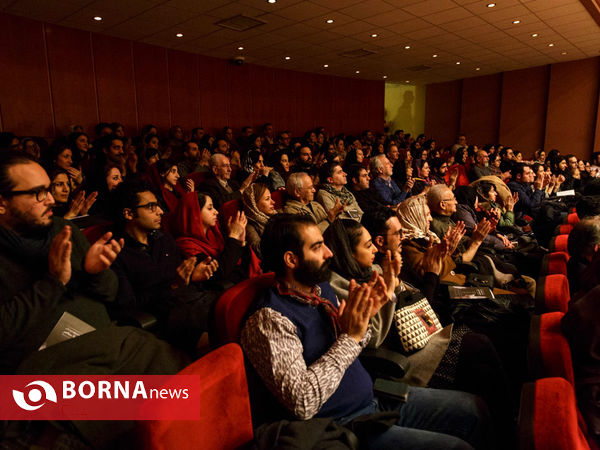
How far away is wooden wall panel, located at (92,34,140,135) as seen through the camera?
21.1 ft

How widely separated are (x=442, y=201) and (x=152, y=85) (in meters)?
5.99

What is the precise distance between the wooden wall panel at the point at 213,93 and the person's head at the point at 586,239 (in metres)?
7.08

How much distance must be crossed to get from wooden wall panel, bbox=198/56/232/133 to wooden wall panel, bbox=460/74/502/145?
733cm

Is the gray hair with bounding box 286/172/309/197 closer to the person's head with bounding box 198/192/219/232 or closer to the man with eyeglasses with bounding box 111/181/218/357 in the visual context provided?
the person's head with bounding box 198/192/219/232

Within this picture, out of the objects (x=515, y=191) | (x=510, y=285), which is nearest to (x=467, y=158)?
(x=515, y=191)

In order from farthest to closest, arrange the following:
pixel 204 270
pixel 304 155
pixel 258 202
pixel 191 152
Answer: pixel 191 152 < pixel 304 155 < pixel 258 202 < pixel 204 270

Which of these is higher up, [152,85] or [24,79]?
[152,85]

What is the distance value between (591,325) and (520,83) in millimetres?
11295

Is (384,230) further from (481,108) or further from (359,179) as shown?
(481,108)

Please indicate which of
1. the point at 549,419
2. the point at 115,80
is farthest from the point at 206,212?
the point at 115,80

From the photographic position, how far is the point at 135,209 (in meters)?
2.08

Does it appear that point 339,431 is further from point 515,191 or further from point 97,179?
point 515,191

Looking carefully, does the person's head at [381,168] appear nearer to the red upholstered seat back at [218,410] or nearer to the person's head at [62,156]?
the person's head at [62,156]

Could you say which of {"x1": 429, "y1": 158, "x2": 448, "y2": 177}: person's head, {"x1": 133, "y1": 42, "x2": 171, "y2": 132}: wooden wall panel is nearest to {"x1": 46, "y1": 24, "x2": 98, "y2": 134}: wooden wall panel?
{"x1": 133, "y1": 42, "x2": 171, "y2": 132}: wooden wall panel
